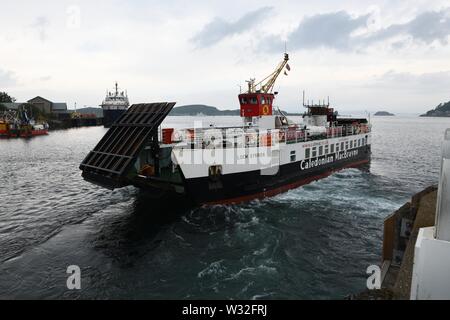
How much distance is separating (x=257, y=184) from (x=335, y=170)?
14644 mm

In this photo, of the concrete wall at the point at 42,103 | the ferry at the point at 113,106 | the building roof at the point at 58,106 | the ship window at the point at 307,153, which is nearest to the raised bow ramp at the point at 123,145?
the ship window at the point at 307,153

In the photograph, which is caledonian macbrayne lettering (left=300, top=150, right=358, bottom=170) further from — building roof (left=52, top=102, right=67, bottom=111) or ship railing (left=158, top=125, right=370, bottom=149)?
building roof (left=52, top=102, right=67, bottom=111)

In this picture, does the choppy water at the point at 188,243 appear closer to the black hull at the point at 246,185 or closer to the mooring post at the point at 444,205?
the black hull at the point at 246,185

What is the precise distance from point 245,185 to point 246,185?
0.33ft

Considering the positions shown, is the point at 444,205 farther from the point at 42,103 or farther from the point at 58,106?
the point at 58,106

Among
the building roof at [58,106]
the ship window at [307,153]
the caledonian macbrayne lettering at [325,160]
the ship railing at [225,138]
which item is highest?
the building roof at [58,106]

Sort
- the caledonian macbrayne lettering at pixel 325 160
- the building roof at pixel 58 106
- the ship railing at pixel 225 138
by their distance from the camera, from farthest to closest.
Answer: the building roof at pixel 58 106, the caledonian macbrayne lettering at pixel 325 160, the ship railing at pixel 225 138

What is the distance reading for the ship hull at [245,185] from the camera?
809 inches

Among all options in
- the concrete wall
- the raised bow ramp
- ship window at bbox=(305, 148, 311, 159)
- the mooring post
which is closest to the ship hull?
ship window at bbox=(305, 148, 311, 159)

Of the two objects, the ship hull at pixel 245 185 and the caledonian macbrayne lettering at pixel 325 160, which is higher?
the caledonian macbrayne lettering at pixel 325 160

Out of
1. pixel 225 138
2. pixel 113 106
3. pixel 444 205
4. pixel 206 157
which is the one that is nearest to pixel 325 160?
pixel 225 138

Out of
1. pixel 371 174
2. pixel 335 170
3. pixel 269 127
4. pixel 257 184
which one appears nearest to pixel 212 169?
pixel 257 184

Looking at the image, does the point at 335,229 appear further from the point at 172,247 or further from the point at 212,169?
the point at 172,247

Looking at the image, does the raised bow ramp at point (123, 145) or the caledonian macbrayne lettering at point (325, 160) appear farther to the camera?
the caledonian macbrayne lettering at point (325, 160)
